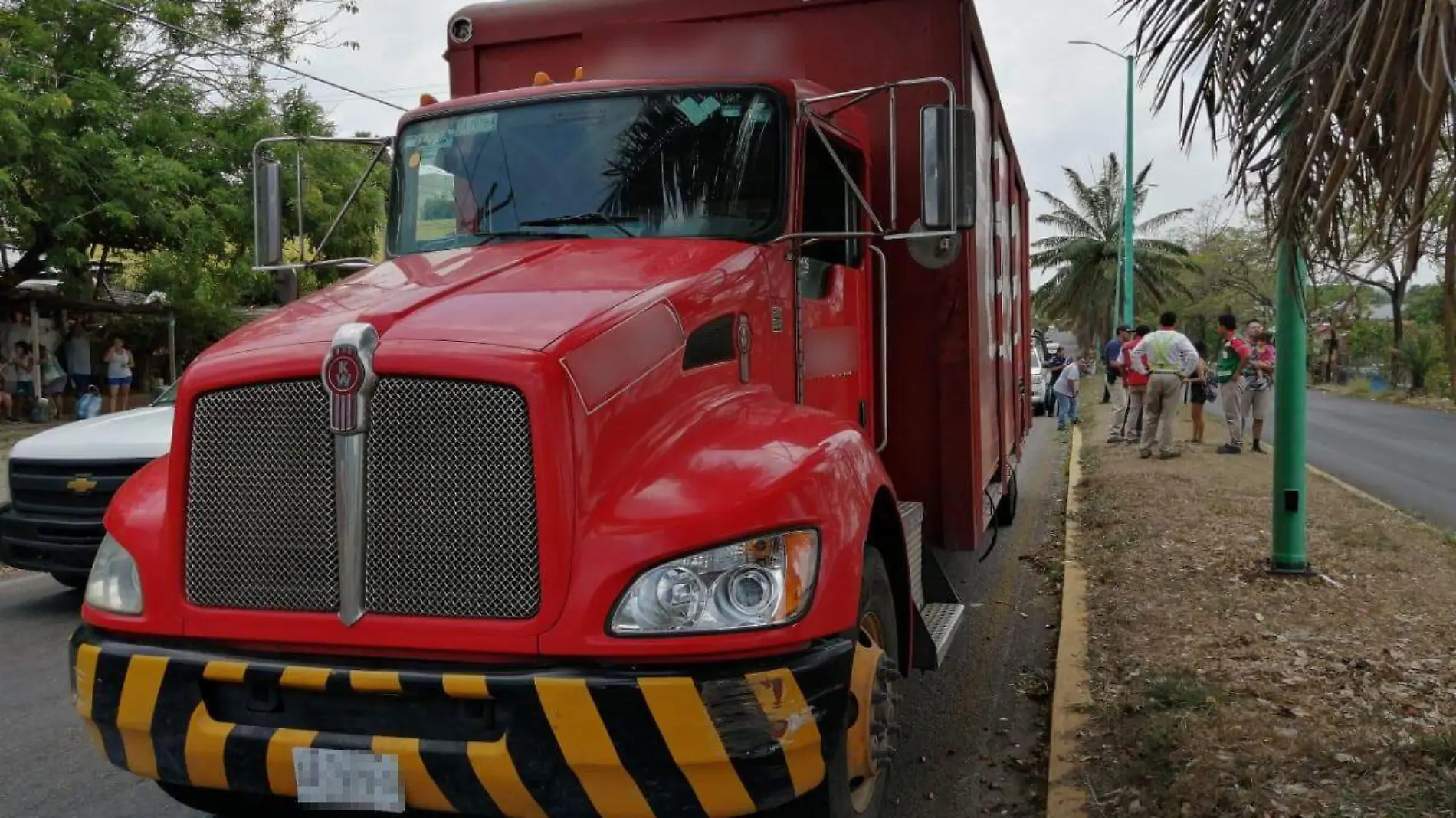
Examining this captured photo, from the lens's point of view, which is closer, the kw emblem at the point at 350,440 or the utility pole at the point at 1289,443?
the kw emblem at the point at 350,440

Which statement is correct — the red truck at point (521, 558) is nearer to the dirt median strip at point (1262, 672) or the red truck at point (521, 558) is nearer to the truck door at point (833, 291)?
the truck door at point (833, 291)

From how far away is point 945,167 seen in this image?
3881 millimetres

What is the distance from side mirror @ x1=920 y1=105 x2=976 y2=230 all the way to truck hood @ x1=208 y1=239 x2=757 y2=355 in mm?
650

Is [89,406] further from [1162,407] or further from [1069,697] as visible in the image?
[1069,697]

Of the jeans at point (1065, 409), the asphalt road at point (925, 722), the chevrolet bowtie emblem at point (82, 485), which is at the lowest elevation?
the asphalt road at point (925, 722)

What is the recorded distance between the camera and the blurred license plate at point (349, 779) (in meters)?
2.75

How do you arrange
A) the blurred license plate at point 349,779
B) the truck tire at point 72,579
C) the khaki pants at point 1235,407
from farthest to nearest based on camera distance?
the khaki pants at point 1235,407, the truck tire at point 72,579, the blurred license plate at point 349,779

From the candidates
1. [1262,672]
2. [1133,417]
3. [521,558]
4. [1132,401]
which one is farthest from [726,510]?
[1133,417]

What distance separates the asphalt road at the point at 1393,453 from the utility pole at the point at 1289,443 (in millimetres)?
142

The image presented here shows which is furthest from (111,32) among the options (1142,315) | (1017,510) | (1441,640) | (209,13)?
(1142,315)

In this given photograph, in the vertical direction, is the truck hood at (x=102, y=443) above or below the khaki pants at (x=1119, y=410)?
above

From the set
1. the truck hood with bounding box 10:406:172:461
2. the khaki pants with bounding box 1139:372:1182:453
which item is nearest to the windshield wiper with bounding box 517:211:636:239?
the truck hood with bounding box 10:406:172:461

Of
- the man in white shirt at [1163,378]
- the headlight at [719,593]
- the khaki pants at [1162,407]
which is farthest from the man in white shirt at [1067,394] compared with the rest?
the headlight at [719,593]

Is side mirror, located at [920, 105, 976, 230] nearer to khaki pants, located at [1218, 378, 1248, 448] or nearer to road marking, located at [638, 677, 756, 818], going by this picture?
road marking, located at [638, 677, 756, 818]
